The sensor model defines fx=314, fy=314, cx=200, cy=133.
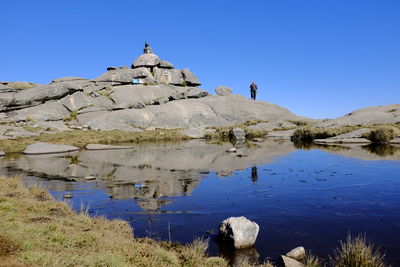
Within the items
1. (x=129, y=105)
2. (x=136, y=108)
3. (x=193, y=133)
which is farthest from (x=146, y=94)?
(x=193, y=133)

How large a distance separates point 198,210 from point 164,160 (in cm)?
1611

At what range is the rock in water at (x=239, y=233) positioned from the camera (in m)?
9.04

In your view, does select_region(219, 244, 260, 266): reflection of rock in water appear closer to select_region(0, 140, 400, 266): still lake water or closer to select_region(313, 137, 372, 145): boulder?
select_region(0, 140, 400, 266): still lake water

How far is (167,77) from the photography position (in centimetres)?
8100

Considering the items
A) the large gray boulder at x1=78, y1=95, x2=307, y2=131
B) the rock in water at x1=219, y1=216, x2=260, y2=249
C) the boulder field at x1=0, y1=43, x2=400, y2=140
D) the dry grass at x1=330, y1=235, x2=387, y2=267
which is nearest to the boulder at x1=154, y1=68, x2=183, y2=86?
the boulder field at x1=0, y1=43, x2=400, y2=140

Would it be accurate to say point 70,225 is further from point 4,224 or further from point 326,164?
point 326,164

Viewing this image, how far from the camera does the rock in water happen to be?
9.04 metres

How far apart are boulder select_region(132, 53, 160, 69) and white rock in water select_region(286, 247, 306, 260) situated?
256 feet

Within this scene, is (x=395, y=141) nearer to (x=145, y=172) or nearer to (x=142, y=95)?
(x=145, y=172)

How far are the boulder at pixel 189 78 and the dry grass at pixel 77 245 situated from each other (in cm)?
7388

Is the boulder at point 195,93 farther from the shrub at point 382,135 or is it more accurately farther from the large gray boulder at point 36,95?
the shrub at point 382,135

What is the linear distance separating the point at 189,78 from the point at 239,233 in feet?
250

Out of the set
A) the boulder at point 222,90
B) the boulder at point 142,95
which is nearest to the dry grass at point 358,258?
the boulder at point 142,95

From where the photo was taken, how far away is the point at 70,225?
9.74 metres
